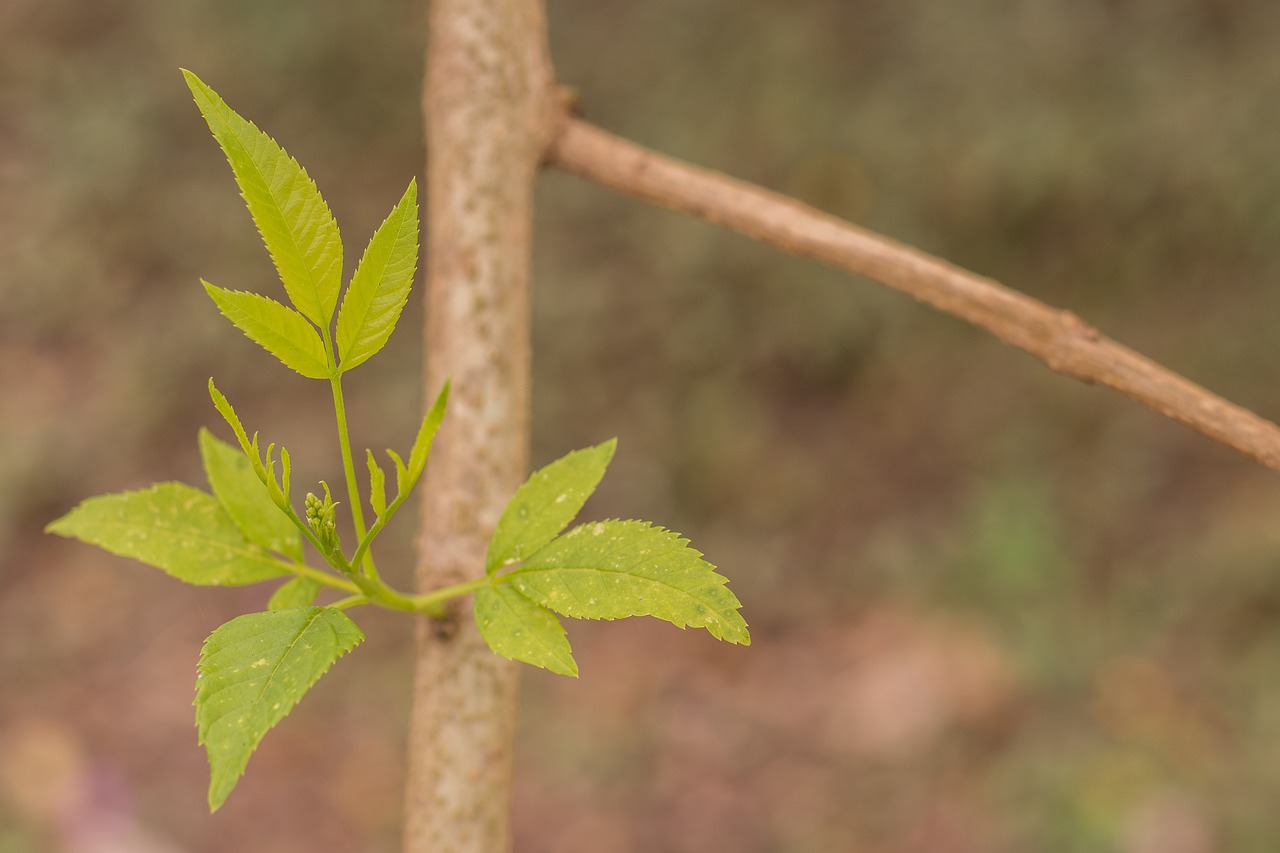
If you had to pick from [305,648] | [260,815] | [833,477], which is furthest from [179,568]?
[833,477]

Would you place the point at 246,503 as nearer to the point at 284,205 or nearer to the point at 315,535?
the point at 315,535

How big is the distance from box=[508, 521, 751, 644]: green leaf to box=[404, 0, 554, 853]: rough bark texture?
0.23 meters

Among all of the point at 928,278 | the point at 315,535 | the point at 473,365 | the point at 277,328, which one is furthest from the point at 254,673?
the point at 928,278

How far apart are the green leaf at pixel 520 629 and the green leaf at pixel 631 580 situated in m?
0.01

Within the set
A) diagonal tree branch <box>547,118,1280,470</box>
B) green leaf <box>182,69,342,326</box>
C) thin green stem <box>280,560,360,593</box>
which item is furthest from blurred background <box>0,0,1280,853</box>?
green leaf <box>182,69,342,326</box>

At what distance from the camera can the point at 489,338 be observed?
1143 millimetres

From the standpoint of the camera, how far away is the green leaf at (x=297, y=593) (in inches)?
33.8

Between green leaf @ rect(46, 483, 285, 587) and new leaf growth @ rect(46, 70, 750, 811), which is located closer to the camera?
new leaf growth @ rect(46, 70, 750, 811)

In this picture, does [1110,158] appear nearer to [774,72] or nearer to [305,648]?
[774,72]

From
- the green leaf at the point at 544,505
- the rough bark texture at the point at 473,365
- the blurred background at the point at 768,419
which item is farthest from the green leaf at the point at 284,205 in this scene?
the blurred background at the point at 768,419

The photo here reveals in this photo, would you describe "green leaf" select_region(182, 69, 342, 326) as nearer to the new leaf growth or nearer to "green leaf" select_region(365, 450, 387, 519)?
the new leaf growth

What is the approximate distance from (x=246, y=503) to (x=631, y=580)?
34 cm

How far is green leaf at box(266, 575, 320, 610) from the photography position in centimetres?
86

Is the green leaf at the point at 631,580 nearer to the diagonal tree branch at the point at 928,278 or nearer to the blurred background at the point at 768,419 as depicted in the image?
the diagonal tree branch at the point at 928,278
